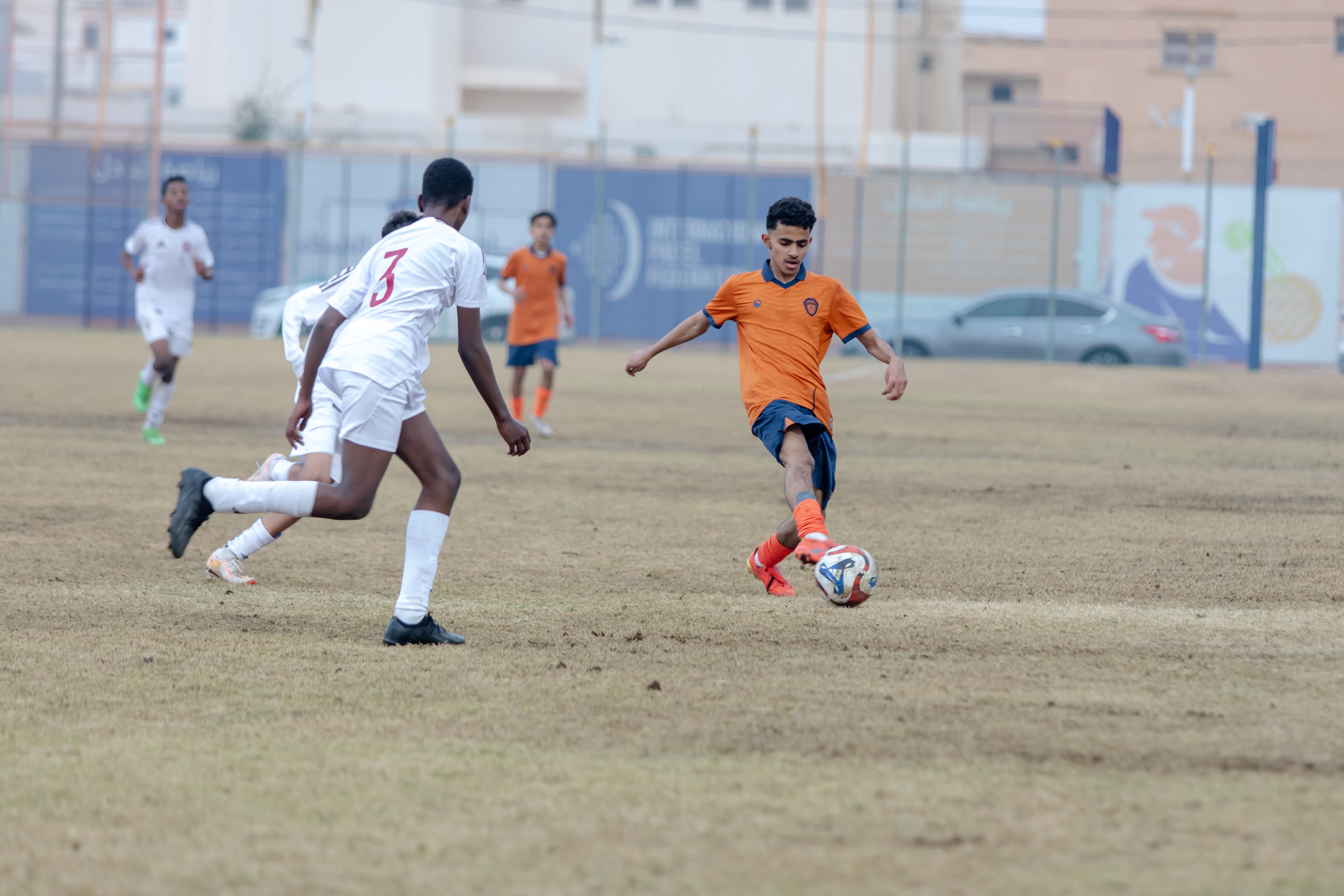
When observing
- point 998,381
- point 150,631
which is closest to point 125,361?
Result: point 998,381

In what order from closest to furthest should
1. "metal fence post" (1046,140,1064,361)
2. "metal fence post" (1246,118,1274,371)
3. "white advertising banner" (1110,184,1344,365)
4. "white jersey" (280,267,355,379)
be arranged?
"white jersey" (280,267,355,379) → "metal fence post" (1246,118,1274,371) → "metal fence post" (1046,140,1064,361) → "white advertising banner" (1110,184,1344,365)

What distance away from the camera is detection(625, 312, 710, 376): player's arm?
260 inches

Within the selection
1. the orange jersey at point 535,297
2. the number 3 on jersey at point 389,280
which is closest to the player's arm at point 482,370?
the number 3 on jersey at point 389,280

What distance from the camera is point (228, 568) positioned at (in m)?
6.90

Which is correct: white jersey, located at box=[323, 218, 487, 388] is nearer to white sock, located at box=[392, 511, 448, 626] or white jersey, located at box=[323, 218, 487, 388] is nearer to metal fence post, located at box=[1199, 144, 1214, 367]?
white sock, located at box=[392, 511, 448, 626]

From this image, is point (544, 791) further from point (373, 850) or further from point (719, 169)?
point (719, 169)

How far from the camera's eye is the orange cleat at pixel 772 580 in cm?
688

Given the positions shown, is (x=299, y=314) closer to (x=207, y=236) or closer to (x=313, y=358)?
(x=313, y=358)

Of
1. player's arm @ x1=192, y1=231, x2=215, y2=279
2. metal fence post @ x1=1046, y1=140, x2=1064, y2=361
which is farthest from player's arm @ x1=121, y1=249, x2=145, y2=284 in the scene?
metal fence post @ x1=1046, y1=140, x2=1064, y2=361

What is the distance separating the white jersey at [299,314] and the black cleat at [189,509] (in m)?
1.68

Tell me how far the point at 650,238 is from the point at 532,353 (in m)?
19.5

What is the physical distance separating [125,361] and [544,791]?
2105 cm

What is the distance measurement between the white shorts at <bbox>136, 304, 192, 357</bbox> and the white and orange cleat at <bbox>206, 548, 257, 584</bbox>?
248 inches

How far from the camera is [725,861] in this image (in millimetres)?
3330
